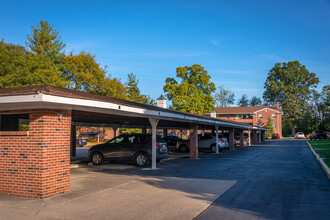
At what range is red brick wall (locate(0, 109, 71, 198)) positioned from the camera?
7.14m

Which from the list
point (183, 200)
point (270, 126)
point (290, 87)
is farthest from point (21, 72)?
point (290, 87)

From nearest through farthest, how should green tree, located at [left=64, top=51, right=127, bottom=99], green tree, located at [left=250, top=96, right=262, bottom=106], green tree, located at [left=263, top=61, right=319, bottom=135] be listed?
1. green tree, located at [left=64, top=51, right=127, bottom=99]
2. green tree, located at [left=263, top=61, right=319, bottom=135]
3. green tree, located at [left=250, top=96, right=262, bottom=106]

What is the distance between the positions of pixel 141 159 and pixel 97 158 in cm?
264

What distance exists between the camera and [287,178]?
10086mm

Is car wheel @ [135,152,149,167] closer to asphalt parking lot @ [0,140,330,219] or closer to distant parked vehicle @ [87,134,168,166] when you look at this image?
distant parked vehicle @ [87,134,168,166]

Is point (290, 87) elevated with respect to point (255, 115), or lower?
elevated

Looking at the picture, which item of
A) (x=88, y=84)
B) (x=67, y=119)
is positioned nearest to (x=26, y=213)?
(x=67, y=119)

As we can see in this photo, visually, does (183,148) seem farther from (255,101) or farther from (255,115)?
(255,101)

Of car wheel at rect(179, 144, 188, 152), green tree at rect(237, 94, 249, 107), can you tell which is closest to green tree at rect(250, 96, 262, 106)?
green tree at rect(237, 94, 249, 107)

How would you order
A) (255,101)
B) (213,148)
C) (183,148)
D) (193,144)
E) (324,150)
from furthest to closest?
1. (255,101)
2. (183,148)
3. (213,148)
4. (324,150)
5. (193,144)

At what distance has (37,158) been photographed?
714 cm

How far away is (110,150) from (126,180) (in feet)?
16.9

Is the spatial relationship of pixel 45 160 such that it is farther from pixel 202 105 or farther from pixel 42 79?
pixel 202 105

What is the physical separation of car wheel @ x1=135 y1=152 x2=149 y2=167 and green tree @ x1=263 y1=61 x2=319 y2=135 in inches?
2981
